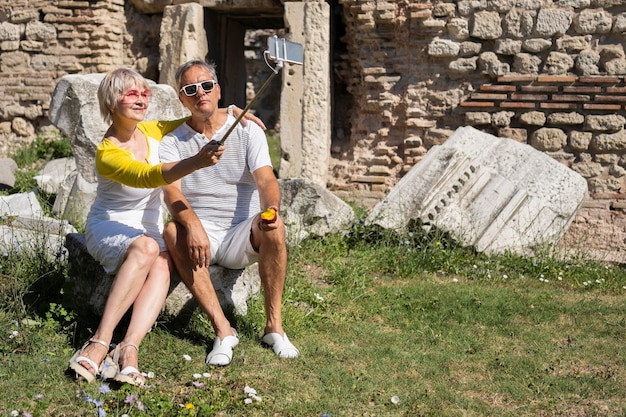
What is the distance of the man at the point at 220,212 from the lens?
4.01m

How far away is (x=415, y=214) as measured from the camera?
625 cm

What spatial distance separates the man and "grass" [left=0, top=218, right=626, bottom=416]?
0.22 metres

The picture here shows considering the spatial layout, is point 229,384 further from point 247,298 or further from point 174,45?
point 174,45

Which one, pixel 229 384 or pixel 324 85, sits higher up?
pixel 324 85

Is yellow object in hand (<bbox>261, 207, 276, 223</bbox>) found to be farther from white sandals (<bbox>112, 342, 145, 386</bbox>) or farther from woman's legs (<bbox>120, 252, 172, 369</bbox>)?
white sandals (<bbox>112, 342, 145, 386</bbox>)

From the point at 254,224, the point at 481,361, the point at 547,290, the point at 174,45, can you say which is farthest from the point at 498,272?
the point at 174,45

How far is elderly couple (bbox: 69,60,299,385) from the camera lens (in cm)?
382

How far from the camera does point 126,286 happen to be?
3.85m

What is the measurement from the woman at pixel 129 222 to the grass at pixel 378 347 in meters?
0.18

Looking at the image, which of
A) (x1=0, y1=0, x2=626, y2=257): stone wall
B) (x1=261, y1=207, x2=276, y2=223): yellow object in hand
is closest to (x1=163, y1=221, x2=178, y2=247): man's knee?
(x1=261, y1=207, x2=276, y2=223): yellow object in hand

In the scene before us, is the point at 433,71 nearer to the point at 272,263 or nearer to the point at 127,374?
the point at 272,263

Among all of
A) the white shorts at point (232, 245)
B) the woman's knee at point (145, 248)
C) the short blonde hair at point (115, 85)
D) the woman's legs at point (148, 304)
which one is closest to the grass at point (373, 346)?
the woman's legs at point (148, 304)

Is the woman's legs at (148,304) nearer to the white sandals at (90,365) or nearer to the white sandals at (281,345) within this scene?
the white sandals at (90,365)

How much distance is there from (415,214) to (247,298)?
202 cm
